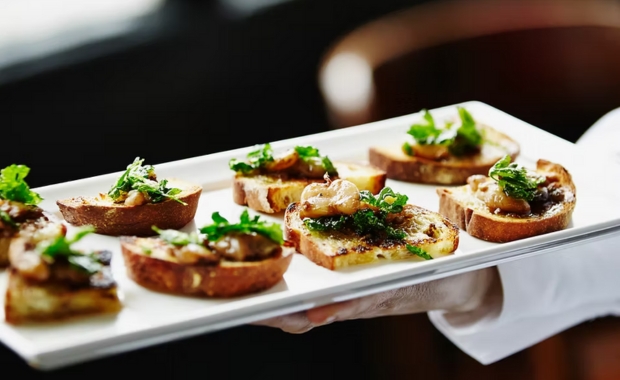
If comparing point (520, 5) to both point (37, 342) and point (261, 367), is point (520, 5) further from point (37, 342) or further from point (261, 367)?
point (37, 342)

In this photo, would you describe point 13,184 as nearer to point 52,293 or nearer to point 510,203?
point 52,293

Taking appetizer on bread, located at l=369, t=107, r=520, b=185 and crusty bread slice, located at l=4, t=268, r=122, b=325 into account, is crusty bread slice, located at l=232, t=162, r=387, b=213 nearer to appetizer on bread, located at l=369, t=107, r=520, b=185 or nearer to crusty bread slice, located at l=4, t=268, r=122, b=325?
appetizer on bread, located at l=369, t=107, r=520, b=185

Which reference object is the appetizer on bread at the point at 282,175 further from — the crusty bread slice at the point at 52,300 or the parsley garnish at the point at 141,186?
the crusty bread slice at the point at 52,300

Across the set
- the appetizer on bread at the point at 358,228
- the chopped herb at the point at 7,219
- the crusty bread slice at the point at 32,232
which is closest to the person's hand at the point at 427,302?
the appetizer on bread at the point at 358,228

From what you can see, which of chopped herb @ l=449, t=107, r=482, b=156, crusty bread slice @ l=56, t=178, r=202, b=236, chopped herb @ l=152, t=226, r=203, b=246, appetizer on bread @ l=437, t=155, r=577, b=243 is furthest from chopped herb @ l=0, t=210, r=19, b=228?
chopped herb @ l=449, t=107, r=482, b=156

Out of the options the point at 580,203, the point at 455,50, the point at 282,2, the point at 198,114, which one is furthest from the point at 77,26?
the point at 580,203

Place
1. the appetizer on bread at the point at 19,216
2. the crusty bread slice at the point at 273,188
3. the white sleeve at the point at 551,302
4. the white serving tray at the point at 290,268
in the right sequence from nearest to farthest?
the white serving tray at the point at 290,268 < the appetizer on bread at the point at 19,216 < the crusty bread slice at the point at 273,188 < the white sleeve at the point at 551,302

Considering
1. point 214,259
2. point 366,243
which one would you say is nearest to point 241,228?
point 214,259
